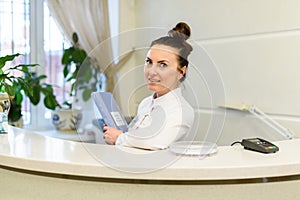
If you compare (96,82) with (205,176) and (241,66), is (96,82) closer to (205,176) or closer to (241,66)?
(205,176)

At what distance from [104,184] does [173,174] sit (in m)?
0.21

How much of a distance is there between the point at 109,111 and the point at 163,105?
0.20 meters

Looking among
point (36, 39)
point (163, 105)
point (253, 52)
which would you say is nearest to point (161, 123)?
point (163, 105)

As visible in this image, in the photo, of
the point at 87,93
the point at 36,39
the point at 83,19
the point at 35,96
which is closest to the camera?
the point at 87,93

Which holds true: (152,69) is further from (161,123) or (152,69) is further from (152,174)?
(152,174)

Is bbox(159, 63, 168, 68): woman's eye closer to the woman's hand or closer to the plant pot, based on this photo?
the woman's hand

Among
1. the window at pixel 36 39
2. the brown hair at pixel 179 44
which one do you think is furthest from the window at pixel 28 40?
the brown hair at pixel 179 44

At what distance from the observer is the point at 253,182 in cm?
104

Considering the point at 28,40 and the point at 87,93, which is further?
the point at 28,40

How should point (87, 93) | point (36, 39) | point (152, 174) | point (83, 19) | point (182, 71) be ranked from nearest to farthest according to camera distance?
point (152, 174)
point (182, 71)
point (87, 93)
point (83, 19)
point (36, 39)

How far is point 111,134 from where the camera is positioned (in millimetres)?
1314

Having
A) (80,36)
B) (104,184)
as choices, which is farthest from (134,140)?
(80,36)

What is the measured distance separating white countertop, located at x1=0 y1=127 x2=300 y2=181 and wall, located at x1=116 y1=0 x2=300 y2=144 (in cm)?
49

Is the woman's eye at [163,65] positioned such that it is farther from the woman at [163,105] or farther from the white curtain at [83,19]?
the white curtain at [83,19]
